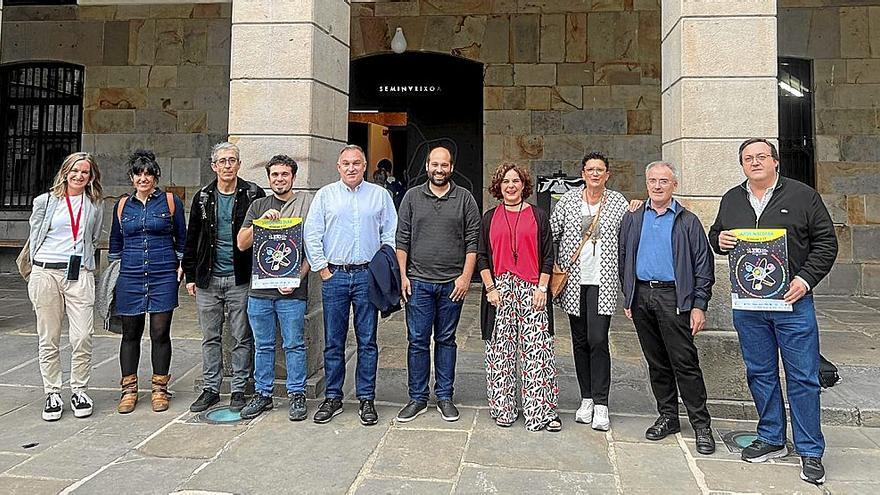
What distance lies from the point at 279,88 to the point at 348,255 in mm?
1696

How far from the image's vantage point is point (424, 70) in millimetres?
12016

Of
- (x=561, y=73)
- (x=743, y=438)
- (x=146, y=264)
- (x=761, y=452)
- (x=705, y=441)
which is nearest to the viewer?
(x=761, y=452)

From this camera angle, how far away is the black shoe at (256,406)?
499cm

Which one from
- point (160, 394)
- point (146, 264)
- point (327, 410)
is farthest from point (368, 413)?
point (146, 264)

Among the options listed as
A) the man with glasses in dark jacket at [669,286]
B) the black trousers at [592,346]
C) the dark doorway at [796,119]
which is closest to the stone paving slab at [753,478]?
the man with glasses in dark jacket at [669,286]

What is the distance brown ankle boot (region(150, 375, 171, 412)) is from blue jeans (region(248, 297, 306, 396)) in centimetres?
79

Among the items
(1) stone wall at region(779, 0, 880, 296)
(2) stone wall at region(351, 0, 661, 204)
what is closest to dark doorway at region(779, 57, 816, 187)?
(1) stone wall at region(779, 0, 880, 296)

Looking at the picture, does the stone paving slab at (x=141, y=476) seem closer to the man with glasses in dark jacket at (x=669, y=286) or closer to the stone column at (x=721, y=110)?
the man with glasses in dark jacket at (x=669, y=286)

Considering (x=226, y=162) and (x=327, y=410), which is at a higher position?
(x=226, y=162)

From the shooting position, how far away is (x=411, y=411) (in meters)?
5.00

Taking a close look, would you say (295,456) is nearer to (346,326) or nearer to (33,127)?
(346,326)

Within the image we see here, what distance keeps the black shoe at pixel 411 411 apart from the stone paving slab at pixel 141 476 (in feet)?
4.86

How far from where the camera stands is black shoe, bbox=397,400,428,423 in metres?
4.94

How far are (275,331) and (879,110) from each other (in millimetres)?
10879
